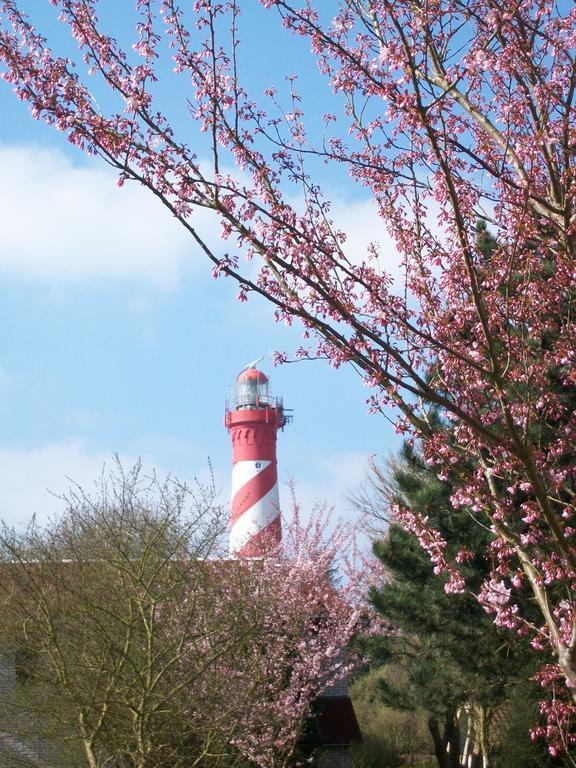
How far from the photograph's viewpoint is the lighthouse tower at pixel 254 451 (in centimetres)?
2709

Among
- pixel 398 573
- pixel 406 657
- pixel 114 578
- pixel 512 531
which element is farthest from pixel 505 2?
pixel 406 657

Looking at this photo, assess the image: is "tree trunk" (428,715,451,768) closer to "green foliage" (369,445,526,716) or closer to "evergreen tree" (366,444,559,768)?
"evergreen tree" (366,444,559,768)

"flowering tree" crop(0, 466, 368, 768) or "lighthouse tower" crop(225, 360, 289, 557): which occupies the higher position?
"lighthouse tower" crop(225, 360, 289, 557)

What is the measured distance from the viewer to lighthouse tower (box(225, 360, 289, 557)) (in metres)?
27.1

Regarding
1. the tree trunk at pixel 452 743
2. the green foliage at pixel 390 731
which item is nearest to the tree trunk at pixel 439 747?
the tree trunk at pixel 452 743

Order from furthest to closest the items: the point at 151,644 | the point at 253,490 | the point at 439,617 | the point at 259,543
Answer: the point at 253,490, the point at 259,543, the point at 439,617, the point at 151,644

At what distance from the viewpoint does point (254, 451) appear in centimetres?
2827

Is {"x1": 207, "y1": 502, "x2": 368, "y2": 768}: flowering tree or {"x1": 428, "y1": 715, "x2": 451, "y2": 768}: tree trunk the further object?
{"x1": 428, "y1": 715, "x2": 451, "y2": 768}: tree trunk

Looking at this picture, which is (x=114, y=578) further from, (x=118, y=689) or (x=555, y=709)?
(x=555, y=709)

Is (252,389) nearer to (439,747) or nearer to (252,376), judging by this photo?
(252,376)

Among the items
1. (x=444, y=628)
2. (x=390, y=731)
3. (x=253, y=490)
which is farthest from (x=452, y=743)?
(x=253, y=490)

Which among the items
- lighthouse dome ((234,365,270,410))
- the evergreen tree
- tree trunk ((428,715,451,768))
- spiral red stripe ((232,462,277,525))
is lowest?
tree trunk ((428,715,451,768))

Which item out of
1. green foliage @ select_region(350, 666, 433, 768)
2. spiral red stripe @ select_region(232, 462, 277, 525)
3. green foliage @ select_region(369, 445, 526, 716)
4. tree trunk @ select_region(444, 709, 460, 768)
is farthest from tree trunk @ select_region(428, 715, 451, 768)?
spiral red stripe @ select_region(232, 462, 277, 525)

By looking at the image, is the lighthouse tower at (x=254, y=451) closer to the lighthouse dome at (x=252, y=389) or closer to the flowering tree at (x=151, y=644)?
the lighthouse dome at (x=252, y=389)
